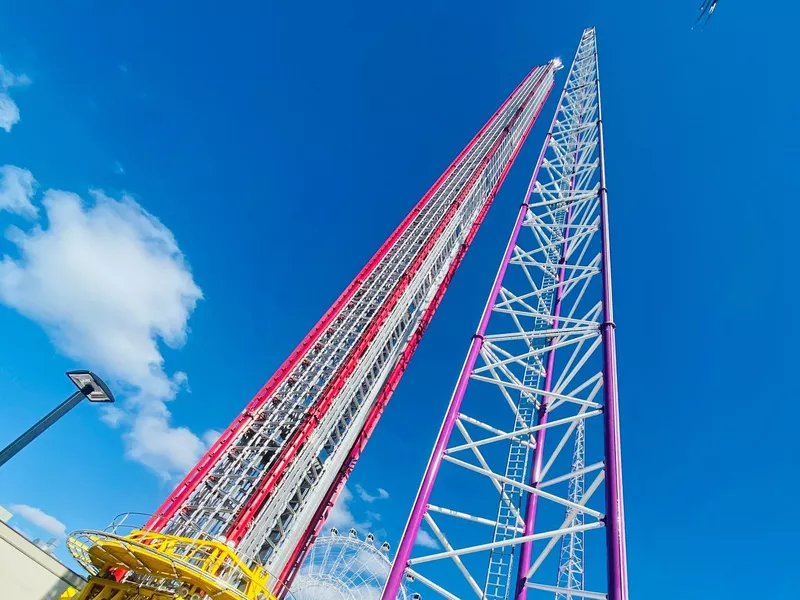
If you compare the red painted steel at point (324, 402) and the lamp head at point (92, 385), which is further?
the red painted steel at point (324, 402)

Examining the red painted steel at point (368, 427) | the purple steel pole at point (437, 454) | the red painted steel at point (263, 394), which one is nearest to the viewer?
the purple steel pole at point (437, 454)

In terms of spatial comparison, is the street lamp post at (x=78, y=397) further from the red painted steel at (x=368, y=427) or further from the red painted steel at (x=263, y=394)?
the red painted steel at (x=368, y=427)

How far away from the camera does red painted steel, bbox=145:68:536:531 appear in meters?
19.4

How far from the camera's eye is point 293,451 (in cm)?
2216

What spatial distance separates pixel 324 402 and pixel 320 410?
51 cm

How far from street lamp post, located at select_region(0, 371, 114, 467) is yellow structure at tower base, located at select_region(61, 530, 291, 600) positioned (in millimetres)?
3598

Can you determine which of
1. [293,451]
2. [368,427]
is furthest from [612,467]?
[368,427]

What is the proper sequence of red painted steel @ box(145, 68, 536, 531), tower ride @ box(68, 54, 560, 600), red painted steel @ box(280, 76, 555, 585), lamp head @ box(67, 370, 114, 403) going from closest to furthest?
lamp head @ box(67, 370, 114, 403) → tower ride @ box(68, 54, 560, 600) → red painted steel @ box(145, 68, 536, 531) → red painted steel @ box(280, 76, 555, 585)

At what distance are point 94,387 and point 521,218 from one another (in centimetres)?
1624

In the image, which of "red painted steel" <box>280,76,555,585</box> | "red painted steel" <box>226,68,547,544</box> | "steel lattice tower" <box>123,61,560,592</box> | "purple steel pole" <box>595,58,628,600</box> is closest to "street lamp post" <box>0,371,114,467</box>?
"steel lattice tower" <box>123,61,560,592</box>

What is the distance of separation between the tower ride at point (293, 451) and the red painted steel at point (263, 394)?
0.19 feet

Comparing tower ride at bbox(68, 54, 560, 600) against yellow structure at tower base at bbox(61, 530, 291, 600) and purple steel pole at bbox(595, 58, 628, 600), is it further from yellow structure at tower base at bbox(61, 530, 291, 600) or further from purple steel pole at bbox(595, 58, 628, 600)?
purple steel pole at bbox(595, 58, 628, 600)

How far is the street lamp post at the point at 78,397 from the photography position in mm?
12297

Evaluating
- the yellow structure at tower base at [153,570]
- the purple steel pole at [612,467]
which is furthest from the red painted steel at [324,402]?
the purple steel pole at [612,467]
